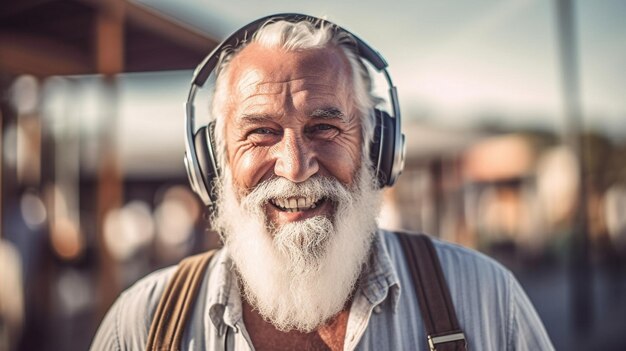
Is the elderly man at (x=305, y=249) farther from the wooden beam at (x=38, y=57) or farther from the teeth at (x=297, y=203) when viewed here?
the wooden beam at (x=38, y=57)

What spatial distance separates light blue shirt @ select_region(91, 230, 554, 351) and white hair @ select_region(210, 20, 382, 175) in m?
0.45

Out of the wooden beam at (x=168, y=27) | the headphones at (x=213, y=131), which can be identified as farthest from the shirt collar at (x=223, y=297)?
the wooden beam at (x=168, y=27)

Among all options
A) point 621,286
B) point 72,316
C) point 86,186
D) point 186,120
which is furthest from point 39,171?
point 621,286

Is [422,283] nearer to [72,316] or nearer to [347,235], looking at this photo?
[347,235]

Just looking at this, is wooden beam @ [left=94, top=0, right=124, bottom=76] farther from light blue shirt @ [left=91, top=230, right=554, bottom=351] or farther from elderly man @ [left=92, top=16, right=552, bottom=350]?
light blue shirt @ [left=91, top=230, right=554, bottom=351]

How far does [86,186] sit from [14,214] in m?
9.84

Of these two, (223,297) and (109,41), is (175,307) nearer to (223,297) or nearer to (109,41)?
(223,297)

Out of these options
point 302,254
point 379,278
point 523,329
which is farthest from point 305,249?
point 523,329

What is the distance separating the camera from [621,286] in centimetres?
1381

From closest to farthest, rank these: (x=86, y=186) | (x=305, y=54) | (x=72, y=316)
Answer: (x=305, y=54) → (x=72, y=316) → (x=86, y=186)

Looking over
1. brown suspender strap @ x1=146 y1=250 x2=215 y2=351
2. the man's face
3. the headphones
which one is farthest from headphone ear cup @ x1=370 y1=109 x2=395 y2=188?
brown suspender strap @ x1=146 y1=250 x2=215 y2=351

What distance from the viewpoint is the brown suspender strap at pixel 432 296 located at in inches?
68.3

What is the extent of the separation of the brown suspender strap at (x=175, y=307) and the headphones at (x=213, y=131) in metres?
0.28

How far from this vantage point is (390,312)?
1.87m
